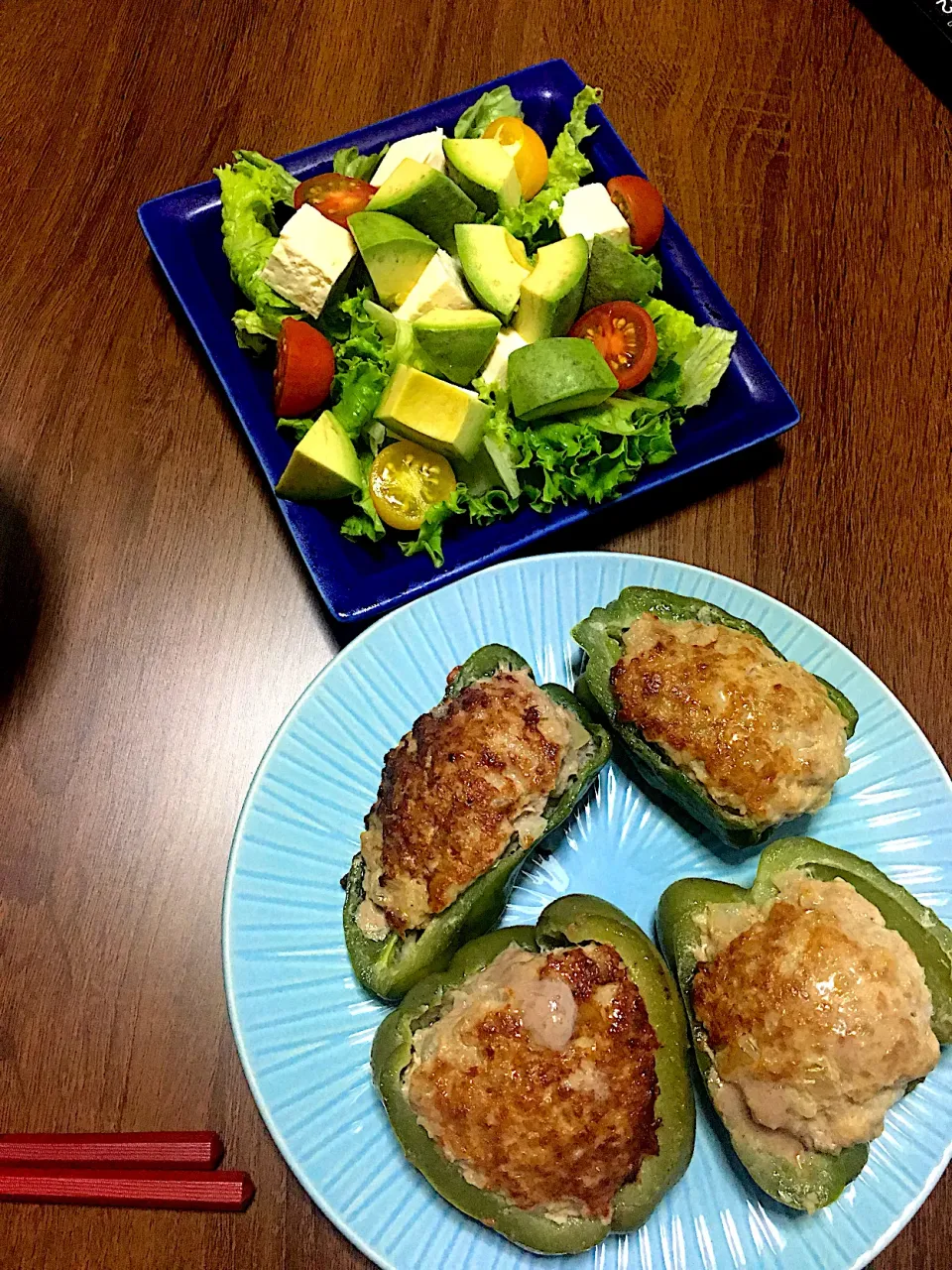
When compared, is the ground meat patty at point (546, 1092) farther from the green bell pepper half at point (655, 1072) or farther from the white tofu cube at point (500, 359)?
the white tofu cube at point (500, 359)

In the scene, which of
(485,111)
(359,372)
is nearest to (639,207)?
(485,111)

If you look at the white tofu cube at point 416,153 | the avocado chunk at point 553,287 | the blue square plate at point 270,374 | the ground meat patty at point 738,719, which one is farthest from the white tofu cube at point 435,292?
the ground meat patty at point 738,719

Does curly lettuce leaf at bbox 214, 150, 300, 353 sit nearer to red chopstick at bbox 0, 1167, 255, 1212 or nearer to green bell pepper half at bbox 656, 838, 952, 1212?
green bell pepper half at bbox 656, 838, 952, 1212

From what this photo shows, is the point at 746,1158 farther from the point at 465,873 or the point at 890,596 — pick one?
the point at 890,596

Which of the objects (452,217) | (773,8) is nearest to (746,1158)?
(452,217)

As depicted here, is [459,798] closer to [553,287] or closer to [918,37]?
[553,287]

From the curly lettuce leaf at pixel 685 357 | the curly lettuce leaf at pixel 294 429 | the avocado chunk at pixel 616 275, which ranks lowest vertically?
the curly lettuce leaf at pixel 685 357
